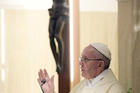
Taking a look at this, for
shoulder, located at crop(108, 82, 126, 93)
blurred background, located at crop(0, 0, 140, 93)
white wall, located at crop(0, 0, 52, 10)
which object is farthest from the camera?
white wall, located at crop(0, 0, 52, 10)

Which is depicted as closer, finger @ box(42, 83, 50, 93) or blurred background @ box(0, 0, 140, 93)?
finger @ box(42, 83, 50, 93)

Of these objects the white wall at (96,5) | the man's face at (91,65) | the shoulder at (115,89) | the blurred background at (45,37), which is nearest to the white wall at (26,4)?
the blurred background at (45,37)

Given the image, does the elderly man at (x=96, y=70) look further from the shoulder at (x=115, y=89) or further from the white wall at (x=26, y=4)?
the white wall at (x=26, y=4)

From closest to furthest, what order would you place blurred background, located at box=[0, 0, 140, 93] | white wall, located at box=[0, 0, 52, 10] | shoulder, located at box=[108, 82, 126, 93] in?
shoulder, located at box=[108, 82, 126, 93] < blurred background, located at box=[0, 0, 140, 93] < white wall, located at box=[0, 0, 52, 10]

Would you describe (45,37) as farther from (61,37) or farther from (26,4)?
(26,4)

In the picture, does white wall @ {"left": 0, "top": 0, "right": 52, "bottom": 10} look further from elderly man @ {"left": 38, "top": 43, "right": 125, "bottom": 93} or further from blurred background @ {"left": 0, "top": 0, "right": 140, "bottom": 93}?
elderly man @ {"left": 38, "top": 43, "right": 125, "bottom": 93}

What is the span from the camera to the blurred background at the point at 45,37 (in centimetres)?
242

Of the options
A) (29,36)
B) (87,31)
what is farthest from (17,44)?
(87,31)

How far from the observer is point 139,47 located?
240 cm

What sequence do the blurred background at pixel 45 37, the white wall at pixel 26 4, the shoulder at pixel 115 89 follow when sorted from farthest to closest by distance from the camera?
the white wall at pixel 26 4 < the blurred background at pixel 45 37 < the shoulder at pixel 115 89

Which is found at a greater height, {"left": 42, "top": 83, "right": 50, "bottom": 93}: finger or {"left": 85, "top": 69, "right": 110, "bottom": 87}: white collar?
{"left": 85, "top": 69, "right": 110, "bottom": 87}: white collar

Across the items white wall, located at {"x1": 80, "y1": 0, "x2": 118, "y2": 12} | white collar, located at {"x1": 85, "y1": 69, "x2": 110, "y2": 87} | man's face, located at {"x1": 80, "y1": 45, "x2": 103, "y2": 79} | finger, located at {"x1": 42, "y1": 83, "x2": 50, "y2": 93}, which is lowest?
finger, located at {"x1": 42, "y1": 83, "x2": 50, "y2": 93}

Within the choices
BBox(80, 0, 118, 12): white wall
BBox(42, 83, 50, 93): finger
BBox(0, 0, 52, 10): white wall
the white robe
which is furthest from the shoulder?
BBox(0, 0, 52, 10): white wall

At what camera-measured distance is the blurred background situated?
2.42m
